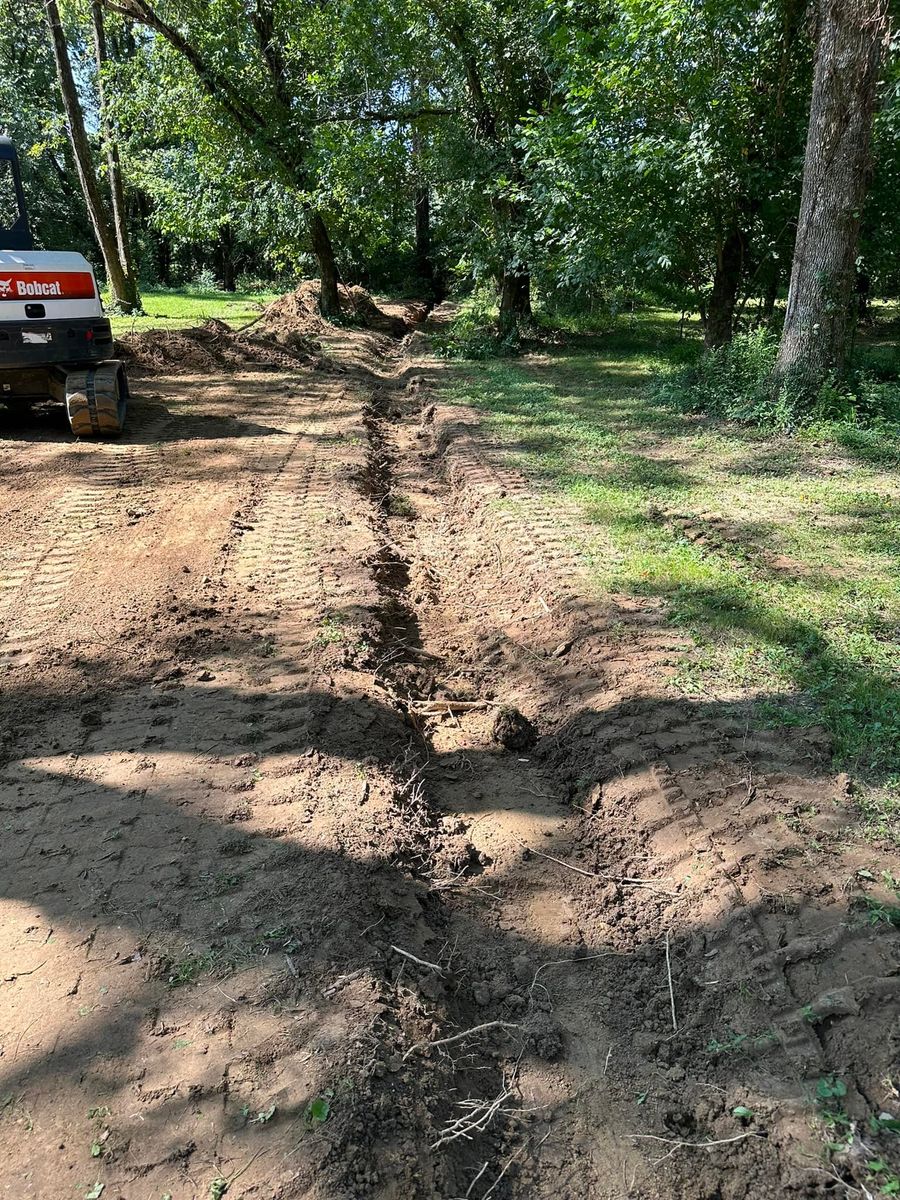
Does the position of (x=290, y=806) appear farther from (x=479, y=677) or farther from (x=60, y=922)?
(x=479, y=677)

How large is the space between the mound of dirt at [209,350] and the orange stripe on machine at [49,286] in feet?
12.9

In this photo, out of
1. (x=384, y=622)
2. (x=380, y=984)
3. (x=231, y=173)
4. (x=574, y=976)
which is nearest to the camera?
(x=380, y=984)

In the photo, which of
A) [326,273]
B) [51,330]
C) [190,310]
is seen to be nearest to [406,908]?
[51,330]

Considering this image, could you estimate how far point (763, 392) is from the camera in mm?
9797

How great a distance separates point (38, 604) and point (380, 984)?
13.0ft

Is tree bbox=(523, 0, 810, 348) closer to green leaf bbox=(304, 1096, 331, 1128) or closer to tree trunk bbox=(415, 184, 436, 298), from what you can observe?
green leaf bbox=(304, 1096, 331, 1128)

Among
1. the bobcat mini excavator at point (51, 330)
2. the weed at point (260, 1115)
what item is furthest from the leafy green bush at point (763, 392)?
the weed at point (260, 1115)

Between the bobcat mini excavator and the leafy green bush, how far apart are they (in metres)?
7.31

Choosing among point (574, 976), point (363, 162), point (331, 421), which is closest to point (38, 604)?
point (574, 976)

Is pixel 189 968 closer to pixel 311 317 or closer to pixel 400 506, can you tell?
pixel 400 506

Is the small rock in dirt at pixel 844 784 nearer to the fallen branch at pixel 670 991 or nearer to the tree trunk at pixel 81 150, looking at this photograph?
the fallen branch at pixel 670 991

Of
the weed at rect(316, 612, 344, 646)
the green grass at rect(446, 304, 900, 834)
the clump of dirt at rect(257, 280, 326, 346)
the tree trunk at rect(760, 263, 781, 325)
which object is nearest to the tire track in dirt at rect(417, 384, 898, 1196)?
the green grass at rect(446, 304, 900, 834)

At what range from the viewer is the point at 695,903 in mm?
3297

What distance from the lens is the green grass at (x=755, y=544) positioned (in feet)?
13.8
